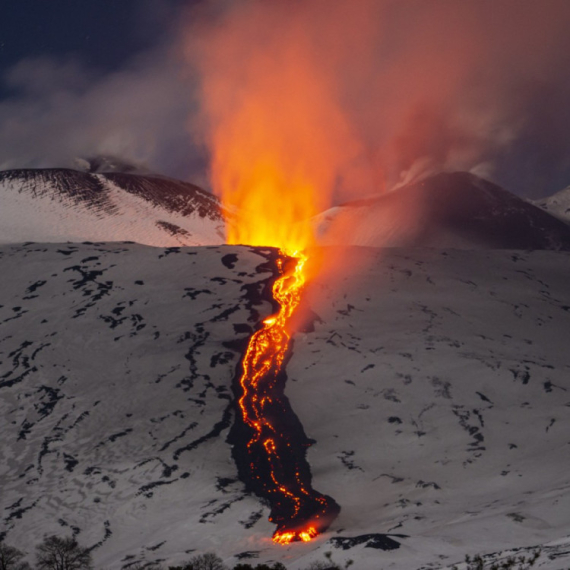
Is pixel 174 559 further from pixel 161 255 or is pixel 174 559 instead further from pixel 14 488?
pixel 161 255

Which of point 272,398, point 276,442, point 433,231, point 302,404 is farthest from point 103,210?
point 276,442

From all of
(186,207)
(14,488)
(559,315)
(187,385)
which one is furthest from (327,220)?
(14,488)

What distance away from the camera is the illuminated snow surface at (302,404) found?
5403 cm

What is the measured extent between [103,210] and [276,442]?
8330cm

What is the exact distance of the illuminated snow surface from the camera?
177 feet

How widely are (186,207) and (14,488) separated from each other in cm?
9508

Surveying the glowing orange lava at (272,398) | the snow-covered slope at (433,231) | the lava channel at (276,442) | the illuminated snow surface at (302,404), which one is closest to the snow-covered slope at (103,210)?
the illuminated snow surface at (302,404)

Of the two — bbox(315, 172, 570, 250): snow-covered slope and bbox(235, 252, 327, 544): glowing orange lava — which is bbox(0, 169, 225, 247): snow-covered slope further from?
bbox(235, 252, 327, 544): glowing orange lava

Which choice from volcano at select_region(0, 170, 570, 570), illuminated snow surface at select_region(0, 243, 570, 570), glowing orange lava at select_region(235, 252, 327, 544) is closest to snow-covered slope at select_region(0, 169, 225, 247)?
volcano at select_region(0, 170, 570, 570)

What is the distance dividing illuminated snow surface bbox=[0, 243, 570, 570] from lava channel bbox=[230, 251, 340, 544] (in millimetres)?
988

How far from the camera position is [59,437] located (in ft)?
233

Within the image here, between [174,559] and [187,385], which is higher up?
[187,385]

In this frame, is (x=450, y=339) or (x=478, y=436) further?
(x=450, y=339)

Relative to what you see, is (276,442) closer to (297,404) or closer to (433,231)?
(297,404)
